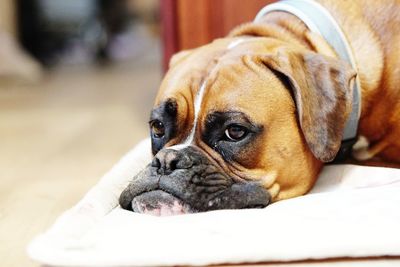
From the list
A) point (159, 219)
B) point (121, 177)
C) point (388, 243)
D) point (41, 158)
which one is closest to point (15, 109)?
point (41, 158)

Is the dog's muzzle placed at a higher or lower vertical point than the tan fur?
lower

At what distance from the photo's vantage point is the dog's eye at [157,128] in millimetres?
1849

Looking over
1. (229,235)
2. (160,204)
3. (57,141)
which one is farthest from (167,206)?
(57,141)

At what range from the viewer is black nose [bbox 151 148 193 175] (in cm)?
167

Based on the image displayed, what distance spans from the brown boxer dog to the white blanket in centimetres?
8

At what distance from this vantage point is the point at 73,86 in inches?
234

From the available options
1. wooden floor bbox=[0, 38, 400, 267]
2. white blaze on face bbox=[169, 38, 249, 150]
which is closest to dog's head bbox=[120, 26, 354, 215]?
white blaze on face bbox=[169, 38, 249, 150]

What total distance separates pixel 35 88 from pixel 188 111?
437cm

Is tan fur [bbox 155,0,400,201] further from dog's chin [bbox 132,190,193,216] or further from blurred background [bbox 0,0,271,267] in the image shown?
blurred background [bbox 0,0,271,267]

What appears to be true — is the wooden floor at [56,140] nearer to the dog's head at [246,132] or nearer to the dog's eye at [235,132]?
the dog's head at [246,132]

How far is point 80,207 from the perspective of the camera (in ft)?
5.37

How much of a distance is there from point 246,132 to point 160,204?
276 millimetres

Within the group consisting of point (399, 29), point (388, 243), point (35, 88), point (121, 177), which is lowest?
point (35, 88)

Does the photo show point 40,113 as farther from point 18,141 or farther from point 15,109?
point 18,141
